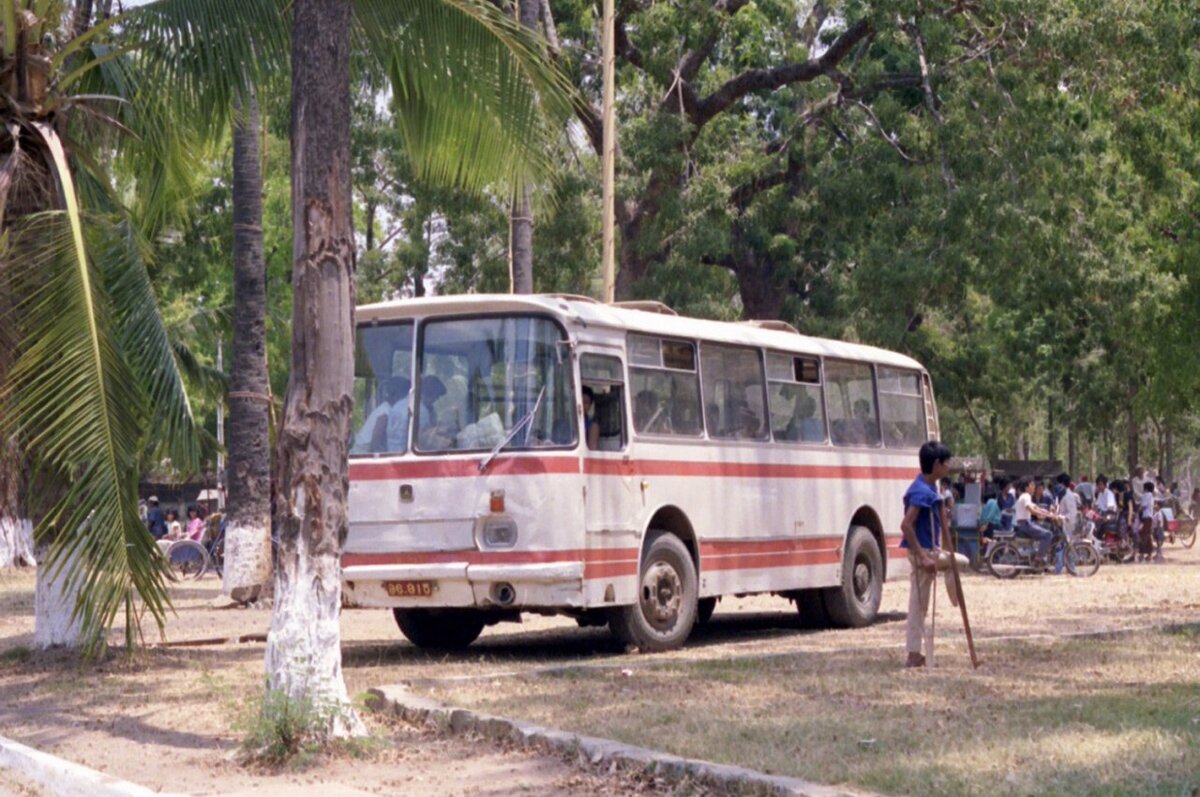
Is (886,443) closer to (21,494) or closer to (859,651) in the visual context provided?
(859,651)

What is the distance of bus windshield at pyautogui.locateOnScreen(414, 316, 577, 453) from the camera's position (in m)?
13.7

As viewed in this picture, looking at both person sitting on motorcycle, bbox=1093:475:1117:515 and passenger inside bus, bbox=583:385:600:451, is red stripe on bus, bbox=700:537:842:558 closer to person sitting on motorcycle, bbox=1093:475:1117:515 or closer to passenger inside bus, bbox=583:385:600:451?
passenger inside bus, bbox=583:385:600:451

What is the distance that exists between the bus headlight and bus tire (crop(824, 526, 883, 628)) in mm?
5253

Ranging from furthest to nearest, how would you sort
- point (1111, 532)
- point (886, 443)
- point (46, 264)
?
1. point (1111, 532)
2. point (886, 443)
3. point (46, 264)

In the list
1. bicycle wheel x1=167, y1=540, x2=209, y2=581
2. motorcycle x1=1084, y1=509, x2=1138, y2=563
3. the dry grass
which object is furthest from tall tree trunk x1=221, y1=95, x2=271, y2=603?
motorcycle x1=1084, y1=509, x2=1138, y2=563

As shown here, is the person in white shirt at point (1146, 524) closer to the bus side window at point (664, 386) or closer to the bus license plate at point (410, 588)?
the bus side window at point (664, 386)

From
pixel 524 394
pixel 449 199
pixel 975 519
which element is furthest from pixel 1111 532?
pixel 524 394

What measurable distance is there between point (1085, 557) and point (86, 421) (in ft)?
66.7

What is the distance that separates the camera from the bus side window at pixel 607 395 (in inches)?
550

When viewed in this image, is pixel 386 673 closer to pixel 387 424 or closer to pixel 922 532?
pixel 387 424

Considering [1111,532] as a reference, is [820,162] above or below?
above

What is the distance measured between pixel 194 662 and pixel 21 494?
2.14 metres

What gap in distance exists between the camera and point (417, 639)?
51.3 feet

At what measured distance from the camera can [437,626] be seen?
15.6 metres
